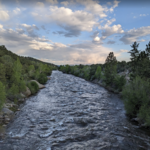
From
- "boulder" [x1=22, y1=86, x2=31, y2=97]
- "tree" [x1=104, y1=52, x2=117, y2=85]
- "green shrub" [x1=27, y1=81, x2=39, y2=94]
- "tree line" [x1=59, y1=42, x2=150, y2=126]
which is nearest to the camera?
"tree line" [x1=59, y1=42, x2=150, y2=126]

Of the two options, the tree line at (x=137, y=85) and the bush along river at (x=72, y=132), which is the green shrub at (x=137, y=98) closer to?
the tree line at (x=137, y=85)

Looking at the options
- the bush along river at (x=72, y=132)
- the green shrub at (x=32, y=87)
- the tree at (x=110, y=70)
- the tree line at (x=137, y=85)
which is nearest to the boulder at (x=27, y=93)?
the green shrub at (x=32, y=87)

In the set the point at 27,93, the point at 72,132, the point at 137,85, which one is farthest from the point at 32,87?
the point at 137,85

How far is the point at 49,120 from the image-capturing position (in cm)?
2064

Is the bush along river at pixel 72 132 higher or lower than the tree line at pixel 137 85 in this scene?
lower

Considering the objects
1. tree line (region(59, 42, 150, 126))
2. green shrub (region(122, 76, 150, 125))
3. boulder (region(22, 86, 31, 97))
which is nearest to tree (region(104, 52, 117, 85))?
tree line (region(59, 42, 150, 126))

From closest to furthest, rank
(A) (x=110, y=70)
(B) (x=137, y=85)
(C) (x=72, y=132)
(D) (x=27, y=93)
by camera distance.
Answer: (C) (x=72, y=132) → (B) (x=137, y=85) → (D) (x=27, y=93) → (A) (x=110, y=70)

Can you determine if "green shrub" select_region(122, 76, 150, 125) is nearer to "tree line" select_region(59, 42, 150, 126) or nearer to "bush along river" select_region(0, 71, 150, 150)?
"tree line" select_region(59, 42, 150, 126)

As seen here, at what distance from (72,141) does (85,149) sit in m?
2.14

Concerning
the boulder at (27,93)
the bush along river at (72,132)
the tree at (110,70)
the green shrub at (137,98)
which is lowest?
the bush along river at (72,132)

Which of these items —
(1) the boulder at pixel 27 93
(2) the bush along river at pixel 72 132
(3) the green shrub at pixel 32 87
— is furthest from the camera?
(3) the green shrub at pixel 32 87

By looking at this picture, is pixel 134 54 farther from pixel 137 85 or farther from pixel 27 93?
pixel 27 93

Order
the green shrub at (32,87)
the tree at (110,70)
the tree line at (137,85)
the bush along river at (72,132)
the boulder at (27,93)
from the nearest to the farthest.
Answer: the bush along river at (72,132) → the tree line at (137,85) → the boulder at (27,93) → the green shrub at (32,87) → the tree at (110,70)

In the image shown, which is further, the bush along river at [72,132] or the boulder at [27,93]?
the boulder at [27,93]
